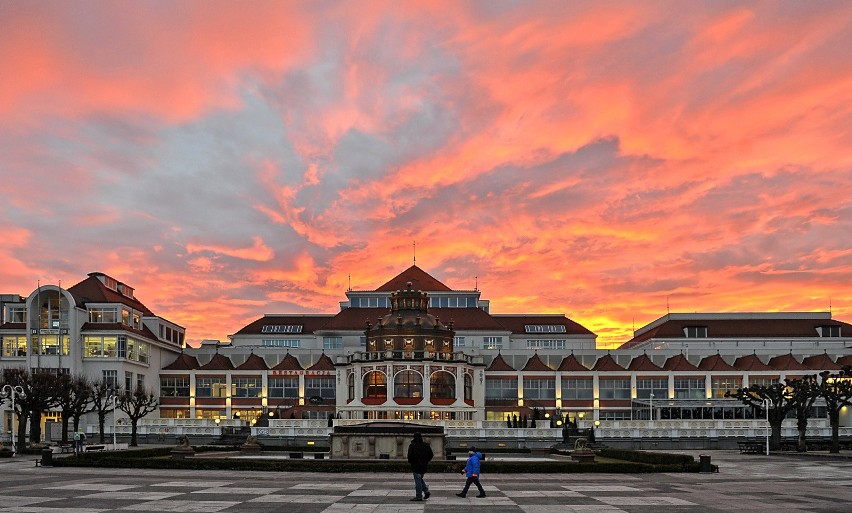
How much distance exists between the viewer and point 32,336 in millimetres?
123750

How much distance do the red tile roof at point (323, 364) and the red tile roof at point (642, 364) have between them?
4638cm

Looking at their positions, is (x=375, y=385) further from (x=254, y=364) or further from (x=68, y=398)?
(x=68, y=398)

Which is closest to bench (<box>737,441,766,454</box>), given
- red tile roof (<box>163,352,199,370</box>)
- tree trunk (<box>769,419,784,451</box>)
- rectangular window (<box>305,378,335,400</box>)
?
tree trunk (<box>769,419,784,451</box>)

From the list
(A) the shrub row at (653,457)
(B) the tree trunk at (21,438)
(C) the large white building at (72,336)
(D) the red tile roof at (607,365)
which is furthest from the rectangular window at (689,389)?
(B) the tree trunk at (21,438)

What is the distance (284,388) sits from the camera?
138625 mm

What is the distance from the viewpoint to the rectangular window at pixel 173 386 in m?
140

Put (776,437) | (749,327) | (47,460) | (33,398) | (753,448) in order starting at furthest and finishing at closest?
(749,327) → (776,437) → (753,448) → (33,398) → (47,460)

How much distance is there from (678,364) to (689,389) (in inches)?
159

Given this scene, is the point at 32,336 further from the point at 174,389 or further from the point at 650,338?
the point at 650,338

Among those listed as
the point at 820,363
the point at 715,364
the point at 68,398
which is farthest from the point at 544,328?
the point at 68,398

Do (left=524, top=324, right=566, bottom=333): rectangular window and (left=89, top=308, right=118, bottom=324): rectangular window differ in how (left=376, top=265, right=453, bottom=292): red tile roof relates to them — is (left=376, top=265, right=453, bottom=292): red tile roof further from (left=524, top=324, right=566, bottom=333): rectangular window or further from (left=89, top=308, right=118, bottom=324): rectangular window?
(left=89, top=308, right=118, bottom=324): rectangular window

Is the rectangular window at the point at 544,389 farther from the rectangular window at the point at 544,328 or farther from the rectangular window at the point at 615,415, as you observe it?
the rectangular window at the point at 544,328

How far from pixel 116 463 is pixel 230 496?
21282 mm

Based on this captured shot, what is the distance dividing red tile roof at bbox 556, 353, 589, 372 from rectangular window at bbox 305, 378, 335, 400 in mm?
36090
